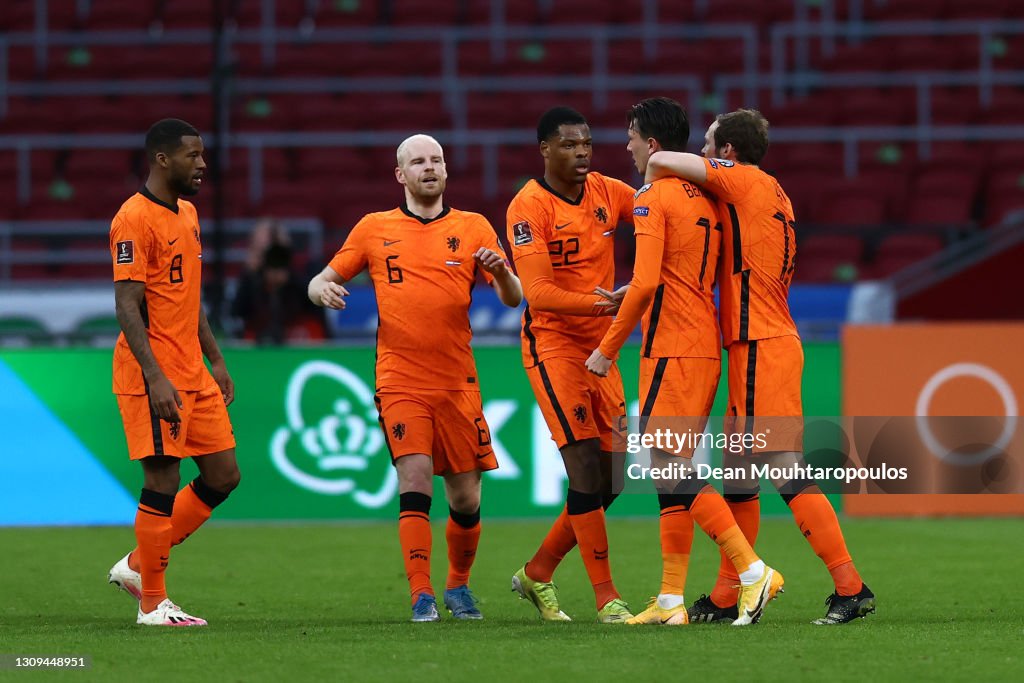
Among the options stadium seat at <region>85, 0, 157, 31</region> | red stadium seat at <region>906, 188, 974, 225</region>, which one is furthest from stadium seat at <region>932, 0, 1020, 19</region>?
stadium seat at <region>85, 0, 157, 31</region>

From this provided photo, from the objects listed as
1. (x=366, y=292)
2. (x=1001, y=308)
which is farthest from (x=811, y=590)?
(x=1001, y=308)

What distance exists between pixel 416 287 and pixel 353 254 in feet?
1.09

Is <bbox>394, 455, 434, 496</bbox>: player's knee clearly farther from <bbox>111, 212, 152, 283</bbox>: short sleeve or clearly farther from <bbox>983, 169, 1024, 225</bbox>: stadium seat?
<bbox>983, 169, 1024, 225</bbox>: stadium seat

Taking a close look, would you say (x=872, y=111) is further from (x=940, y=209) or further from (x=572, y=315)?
(x=572, y=315)

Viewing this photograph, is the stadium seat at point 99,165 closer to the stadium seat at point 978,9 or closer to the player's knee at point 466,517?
the stadium seat at point 978,9

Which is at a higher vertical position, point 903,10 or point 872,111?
point 903,10

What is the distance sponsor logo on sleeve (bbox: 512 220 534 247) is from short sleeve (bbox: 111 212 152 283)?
163 centimetres

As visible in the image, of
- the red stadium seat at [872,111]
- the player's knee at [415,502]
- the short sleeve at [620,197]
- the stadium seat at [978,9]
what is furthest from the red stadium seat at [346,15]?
the player's knee at [415,502]

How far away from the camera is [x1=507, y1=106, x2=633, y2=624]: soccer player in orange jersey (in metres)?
7.09

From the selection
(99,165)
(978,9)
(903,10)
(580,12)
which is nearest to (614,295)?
(99,165)

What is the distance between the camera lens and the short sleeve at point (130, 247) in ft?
22.9

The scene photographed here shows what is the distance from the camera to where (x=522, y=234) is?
23.3 feet

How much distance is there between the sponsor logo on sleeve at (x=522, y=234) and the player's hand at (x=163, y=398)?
1.66m

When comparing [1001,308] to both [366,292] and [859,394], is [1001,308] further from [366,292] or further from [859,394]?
[366,292]
